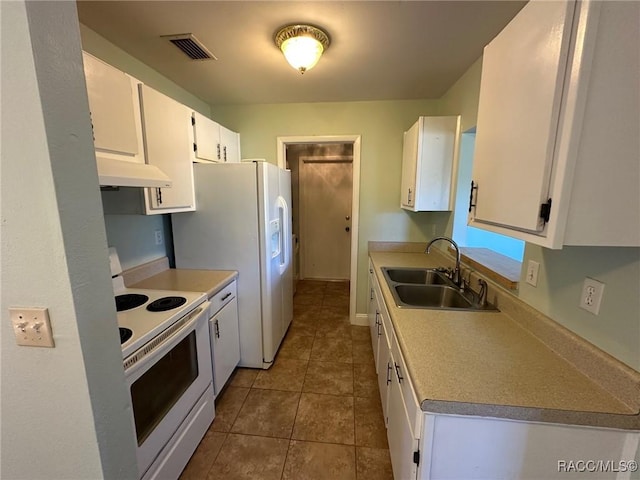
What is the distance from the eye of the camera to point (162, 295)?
5.53ft

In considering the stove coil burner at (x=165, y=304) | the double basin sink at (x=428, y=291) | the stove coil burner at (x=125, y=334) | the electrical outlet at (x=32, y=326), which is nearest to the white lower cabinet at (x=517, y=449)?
the double basin sink at (x=428, y=291)

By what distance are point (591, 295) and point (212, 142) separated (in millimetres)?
2581

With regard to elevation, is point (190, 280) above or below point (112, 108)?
below

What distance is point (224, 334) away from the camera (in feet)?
Result: 6.70

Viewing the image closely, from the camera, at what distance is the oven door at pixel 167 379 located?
1.17 meters

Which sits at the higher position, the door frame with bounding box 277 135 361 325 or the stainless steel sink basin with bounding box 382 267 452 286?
the door frame with bounding box 277 135 361 325

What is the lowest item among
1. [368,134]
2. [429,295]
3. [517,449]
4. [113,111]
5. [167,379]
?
[167,379]

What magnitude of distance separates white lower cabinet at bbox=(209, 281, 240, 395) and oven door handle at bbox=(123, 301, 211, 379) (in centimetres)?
27

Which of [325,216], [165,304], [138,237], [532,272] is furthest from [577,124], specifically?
[325,216]

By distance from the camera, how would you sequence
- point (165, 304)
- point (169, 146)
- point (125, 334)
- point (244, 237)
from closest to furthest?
1. point (125, 334)
2. point (165, 304)
3. point (169, 146)
4. point (244, 237)

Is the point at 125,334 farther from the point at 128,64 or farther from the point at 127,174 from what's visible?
the point at 128,64

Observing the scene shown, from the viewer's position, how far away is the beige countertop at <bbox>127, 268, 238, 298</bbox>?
6.21 feet

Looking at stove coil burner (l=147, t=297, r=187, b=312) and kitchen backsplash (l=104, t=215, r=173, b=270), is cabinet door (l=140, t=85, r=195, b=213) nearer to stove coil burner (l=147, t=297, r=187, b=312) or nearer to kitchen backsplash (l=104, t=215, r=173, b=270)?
kitchen backsplash (l=104, t=215, r=173, b=270)

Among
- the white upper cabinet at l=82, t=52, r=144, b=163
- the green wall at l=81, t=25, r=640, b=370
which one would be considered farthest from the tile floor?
the white upper cabinet at l=82, t=52, r=144, b=163
